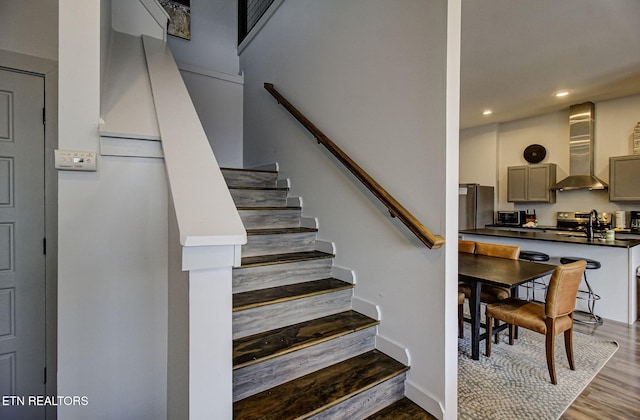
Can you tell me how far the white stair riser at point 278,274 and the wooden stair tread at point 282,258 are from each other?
1.1 inches

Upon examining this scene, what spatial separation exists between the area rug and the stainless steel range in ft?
7.98

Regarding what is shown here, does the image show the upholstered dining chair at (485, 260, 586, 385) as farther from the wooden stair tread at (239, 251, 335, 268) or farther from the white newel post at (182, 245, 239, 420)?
the white newel post at (182, 245, 239, 420)

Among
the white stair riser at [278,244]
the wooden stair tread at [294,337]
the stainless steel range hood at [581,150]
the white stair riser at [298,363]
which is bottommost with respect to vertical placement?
the white stair riser at [298,363]

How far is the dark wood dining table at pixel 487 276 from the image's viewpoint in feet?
7.57

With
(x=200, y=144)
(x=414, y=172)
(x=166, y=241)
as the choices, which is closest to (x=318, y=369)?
(x=166, y=241)

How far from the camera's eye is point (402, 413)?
1663 millimetres

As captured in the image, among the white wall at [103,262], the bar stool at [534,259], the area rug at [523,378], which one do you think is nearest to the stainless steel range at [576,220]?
the bar stool at [534,259]

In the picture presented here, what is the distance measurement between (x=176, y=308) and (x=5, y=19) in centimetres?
220

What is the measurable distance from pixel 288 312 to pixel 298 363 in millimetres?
324

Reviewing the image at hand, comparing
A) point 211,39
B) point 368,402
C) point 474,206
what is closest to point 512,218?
point 474,206

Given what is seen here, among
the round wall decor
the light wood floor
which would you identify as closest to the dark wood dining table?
the light wood floor

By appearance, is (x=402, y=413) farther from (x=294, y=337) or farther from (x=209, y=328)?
(x=209, y=328)

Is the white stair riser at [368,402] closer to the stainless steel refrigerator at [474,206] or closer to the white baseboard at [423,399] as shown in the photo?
the white baseboard at [423,399]

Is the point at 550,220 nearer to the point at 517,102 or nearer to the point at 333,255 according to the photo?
the point at 517,102
